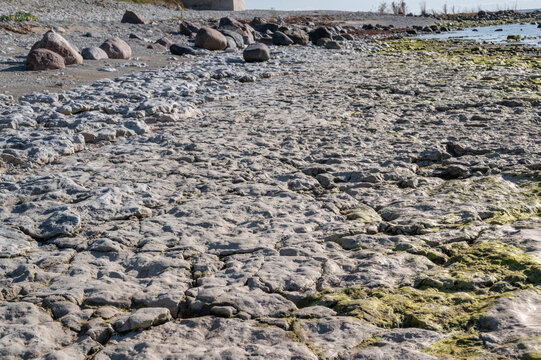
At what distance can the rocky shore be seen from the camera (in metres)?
1.88

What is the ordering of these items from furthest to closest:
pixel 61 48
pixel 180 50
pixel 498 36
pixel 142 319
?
pixel 498 36, pixel 180 50, pixel 61 48, pixel 142 319

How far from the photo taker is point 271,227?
9.44 ft

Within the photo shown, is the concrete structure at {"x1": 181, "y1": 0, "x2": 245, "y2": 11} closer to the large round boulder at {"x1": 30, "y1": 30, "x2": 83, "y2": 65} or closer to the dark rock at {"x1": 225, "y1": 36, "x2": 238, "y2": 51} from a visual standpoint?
the dark rock at {"x1": 225, "y1": 36, "x2": 238, "y2": 51}

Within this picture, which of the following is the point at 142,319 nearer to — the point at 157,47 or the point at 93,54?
the point at 93,54

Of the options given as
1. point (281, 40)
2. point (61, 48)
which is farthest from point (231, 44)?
point (61, 48)

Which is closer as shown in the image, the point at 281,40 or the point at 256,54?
the point at 256,54

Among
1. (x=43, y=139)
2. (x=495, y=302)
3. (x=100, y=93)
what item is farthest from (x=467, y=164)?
(x=100, y=93)

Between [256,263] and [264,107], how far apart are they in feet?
12.6

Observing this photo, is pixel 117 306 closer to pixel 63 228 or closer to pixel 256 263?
pixel 256 263

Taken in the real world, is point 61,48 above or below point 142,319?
above

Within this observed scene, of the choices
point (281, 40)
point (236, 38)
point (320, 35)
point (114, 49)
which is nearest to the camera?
point (114, 49)

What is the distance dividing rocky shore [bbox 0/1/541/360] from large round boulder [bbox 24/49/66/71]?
6.03 ft

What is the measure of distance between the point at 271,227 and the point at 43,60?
650 centimetres

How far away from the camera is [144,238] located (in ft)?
9.04
